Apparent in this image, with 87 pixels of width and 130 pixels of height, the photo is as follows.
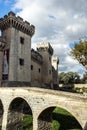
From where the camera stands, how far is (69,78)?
68.6 meters

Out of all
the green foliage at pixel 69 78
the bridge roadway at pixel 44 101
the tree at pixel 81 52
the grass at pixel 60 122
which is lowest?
the grass at pixel 60 122

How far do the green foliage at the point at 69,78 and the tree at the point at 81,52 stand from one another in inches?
1519

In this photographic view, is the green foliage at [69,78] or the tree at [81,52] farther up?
the tree at [81,52]

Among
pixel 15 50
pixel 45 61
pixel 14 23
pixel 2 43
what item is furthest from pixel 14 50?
pixel 45 61

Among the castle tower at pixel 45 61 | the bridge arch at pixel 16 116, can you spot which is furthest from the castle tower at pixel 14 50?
the castle tower at pixel 45 61

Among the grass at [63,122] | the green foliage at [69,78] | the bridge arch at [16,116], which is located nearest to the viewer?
the bridge arch at [16,116]

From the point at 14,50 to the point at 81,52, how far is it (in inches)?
398

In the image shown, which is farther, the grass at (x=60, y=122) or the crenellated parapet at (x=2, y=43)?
the crenellated parapet at (x=2, y=43)

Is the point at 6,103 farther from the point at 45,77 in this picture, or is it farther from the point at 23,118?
the point at 45,77

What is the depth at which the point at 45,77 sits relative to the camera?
41.6m

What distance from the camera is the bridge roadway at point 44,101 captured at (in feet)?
48.5

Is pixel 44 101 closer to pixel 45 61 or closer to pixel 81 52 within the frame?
pixel 81 52

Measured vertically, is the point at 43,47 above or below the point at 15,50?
above

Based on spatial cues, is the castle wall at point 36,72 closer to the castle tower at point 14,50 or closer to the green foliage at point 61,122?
the castle tower at point 14,50
